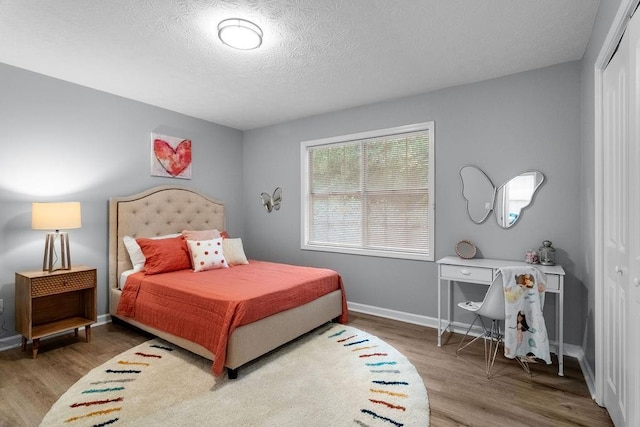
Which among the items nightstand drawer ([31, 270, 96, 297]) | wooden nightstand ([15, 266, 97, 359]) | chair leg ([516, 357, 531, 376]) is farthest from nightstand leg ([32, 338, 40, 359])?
chair leg ([516, 357, 531, 376])

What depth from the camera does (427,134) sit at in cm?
351

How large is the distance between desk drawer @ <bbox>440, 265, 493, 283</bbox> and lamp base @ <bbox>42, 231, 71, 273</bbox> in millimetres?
3363

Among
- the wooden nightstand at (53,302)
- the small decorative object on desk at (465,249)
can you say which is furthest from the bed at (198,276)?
the small decorative object on desk at (465,249)

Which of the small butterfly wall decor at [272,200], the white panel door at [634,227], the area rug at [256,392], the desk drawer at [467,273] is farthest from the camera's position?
→ the small butterfly wall decor at [272,200]

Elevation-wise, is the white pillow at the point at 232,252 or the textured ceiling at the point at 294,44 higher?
the textured ceiling at the point at 294,44

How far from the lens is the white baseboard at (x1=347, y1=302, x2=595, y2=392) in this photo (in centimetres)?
237

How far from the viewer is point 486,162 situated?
314cm

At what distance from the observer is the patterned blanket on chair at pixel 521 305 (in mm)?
2318

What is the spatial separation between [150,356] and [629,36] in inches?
143

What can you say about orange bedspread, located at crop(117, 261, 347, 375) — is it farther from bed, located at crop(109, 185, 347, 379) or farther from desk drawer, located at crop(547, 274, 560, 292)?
desk drawer, located at crop(547, 274, 560, 292)

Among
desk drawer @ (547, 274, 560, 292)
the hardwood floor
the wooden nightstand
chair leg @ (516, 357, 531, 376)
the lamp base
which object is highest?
the lamp base

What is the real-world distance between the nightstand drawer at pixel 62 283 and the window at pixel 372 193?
238 cm

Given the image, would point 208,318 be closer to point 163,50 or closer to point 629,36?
point 163,50

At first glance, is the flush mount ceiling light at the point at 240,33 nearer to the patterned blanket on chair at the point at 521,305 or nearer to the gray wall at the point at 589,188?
the gray wall at the point at 589,188
